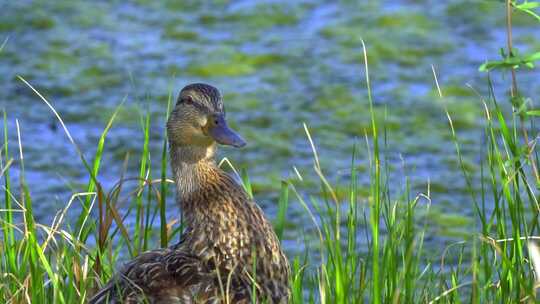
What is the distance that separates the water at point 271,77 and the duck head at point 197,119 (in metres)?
2.19

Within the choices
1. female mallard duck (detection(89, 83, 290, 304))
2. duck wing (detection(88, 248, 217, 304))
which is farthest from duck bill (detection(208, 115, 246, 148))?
duck wing (detection(88, 248, 217, 304))

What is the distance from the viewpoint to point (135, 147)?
25.5 feet

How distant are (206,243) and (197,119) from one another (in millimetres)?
479

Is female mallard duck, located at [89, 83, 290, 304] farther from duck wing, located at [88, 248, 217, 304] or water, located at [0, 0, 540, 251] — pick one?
water, located at [0, 0, 540, 251]

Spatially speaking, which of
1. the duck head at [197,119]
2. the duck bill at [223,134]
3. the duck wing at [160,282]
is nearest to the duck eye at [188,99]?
the duck head at [197,119]

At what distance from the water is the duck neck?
215 centimetres

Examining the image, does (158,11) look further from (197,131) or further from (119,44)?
(197,131)

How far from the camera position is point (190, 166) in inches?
183

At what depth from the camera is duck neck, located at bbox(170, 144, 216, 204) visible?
4.61m

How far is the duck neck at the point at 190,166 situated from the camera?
15.1 ft

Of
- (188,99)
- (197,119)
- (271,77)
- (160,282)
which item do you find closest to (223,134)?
(197,119)

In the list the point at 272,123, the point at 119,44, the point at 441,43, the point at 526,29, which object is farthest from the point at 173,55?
the point at 526,29

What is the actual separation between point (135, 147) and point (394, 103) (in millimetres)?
1533

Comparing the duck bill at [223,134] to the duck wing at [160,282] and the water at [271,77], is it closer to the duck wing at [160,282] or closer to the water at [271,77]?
the duck wing at [160,282]
